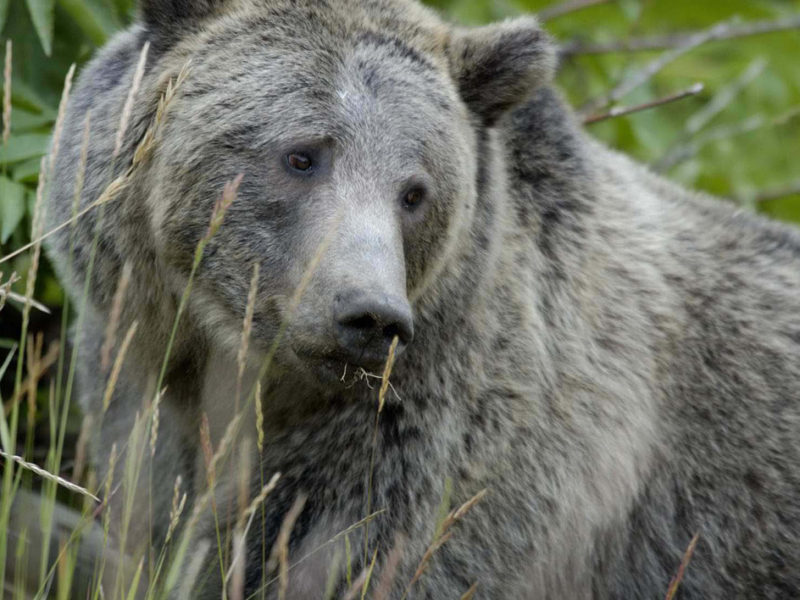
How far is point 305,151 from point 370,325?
771 millimetres

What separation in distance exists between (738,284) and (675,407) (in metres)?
0.65

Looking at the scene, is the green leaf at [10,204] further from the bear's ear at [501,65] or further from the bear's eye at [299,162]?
the bear's ear at [501,65]

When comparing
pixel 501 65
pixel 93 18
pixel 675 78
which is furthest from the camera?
pixel 675 78

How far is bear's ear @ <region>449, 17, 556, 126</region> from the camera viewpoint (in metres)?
4.07

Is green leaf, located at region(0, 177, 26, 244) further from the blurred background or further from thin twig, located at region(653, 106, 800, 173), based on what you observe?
thin twig, located at region(653, 106, 800, 173)

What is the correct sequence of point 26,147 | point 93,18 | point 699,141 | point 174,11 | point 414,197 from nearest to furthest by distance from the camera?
point 414,197, point 174,11, point 26,147, point 93,18, point 699,141

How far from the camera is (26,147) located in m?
4.78

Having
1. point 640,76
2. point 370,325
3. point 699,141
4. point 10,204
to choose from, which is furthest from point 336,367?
point 699,141

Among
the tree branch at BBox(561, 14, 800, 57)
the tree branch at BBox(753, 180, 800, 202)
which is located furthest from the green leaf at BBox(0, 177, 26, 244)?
the tree branch at BBox(753, 180, 800, 202)

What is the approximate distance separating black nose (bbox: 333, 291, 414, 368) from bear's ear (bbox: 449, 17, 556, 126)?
3.92 ft

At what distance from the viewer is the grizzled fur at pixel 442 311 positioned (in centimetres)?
373

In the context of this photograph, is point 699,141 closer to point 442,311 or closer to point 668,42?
point 668,42

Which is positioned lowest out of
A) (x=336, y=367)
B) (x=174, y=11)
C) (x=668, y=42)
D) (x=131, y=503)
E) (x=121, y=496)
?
(x=121, y=496)

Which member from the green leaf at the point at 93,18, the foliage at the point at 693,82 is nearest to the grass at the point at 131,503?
the green leaf at the point at 93,18
